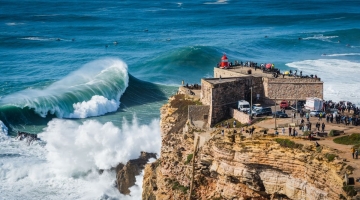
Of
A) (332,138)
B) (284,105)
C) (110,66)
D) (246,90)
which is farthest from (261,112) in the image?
(110,66)

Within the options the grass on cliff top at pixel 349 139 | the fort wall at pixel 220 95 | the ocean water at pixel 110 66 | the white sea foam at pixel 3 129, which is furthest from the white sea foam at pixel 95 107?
the grass on cliff top at pixel 349 139

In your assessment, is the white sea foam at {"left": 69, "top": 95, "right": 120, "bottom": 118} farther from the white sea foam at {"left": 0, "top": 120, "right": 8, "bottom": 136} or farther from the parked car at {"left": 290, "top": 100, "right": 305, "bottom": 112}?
the parked car at {"left": 290, "top": 100, "right": 305, "bottom": 112}

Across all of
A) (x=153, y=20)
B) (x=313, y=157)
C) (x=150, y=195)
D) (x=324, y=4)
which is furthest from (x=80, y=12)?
(x=313, y=157)

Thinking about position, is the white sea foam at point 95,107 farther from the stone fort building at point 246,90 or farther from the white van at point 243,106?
the white van at point 243,106

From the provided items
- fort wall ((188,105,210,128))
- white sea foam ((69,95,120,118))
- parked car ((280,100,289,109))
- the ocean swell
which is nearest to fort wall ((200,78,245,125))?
fort wall ((188,105,210,128))

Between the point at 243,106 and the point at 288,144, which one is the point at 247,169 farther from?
the point at 243,106

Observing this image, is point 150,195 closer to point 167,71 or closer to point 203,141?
point 203,141
